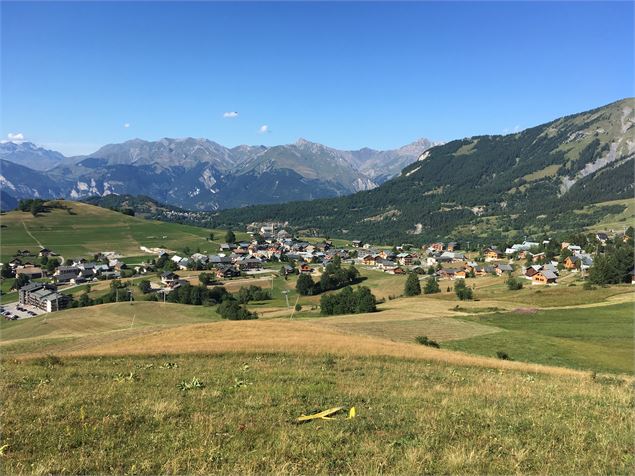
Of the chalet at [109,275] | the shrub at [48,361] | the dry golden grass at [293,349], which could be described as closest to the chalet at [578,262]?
the dry golden grass at [293,349]

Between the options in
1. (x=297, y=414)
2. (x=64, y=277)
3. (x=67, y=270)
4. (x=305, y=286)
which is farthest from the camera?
(x=67, y=270)

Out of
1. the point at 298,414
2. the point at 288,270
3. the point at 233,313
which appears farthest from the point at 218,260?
the point at 298,414

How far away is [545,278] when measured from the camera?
12056 cm

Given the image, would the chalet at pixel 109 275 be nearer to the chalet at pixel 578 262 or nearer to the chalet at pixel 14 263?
the chalet at pixel 14 263

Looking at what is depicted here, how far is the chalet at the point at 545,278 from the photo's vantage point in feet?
395

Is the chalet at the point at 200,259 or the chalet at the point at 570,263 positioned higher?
the chalet at the point at 200,259

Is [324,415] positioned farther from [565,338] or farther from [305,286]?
[305,286]

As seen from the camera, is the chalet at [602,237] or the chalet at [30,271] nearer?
the chalet at [30,271]

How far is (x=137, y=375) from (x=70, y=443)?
28.0ft

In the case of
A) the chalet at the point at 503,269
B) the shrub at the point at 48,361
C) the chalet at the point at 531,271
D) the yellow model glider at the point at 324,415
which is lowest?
the chalet at the point at 503,269

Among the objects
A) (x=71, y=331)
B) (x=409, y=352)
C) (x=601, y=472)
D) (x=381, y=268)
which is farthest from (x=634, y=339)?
(x=381, y=268)

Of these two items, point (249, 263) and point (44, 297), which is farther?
point (249, 263)

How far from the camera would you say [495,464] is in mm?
9008

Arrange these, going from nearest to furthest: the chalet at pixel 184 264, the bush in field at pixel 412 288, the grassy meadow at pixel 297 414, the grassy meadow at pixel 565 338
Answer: the grassy meadow at pixel 297 414 < the grassy meadow at pixel 565 338 < the bush in field at pixel 412 288 < the chalet at pixel 184 264
